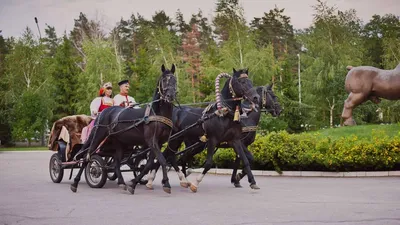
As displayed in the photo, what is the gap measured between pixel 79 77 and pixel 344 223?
45504mm

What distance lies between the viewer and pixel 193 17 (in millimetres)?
68688

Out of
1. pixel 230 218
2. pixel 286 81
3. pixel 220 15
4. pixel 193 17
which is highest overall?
pixel 193 17

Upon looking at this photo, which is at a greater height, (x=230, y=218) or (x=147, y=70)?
(x=147, y=70)

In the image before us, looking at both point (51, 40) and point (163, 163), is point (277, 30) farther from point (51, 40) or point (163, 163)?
point (163, 163)

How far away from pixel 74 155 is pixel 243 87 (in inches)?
181

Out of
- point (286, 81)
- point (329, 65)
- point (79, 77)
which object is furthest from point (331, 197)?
point (79, 77)

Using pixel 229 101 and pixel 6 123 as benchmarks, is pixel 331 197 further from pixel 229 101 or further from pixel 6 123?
pixel 6 123

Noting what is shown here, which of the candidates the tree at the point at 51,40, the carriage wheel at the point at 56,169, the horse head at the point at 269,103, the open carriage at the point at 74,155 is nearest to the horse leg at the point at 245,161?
the open carriage at the point at 74,155

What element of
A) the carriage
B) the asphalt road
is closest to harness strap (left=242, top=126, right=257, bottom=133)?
the carriage

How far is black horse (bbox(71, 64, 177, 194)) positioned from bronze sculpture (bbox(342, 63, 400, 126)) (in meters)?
11.8

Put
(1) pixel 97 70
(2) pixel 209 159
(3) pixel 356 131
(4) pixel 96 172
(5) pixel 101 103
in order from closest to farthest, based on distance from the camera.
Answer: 1. (2) pixel 209 159
2. (4) pixel 96 172
3. (5) pixel 101 103
4. (3) pixel 356 131
5. (1) pixel 97 70

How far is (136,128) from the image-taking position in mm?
12570

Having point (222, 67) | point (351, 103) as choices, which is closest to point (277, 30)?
point (222, 67)

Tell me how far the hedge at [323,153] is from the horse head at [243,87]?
4.51 metres
